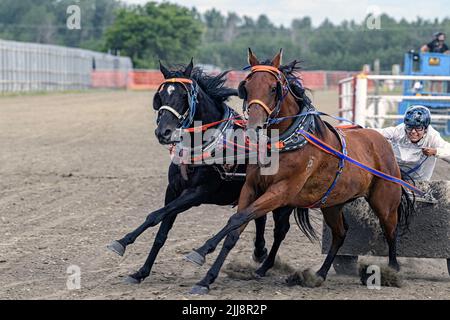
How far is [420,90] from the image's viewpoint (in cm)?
1903

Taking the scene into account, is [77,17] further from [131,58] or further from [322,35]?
[322,35]

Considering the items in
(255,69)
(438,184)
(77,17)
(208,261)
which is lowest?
(208,261)

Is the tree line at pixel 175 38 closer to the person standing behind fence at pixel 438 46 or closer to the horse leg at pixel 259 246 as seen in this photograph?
the person standing behind fence at pixel 438 46

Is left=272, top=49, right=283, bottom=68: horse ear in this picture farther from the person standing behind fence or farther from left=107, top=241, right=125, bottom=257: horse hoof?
the person standing behind fence

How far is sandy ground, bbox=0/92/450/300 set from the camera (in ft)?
20.7

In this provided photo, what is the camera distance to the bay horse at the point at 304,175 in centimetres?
592

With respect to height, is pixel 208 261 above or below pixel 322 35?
below

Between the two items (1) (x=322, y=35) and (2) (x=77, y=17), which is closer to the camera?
(2) (x=77, y=17)

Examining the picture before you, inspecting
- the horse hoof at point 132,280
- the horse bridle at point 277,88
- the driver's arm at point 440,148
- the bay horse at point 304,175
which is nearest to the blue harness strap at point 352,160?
the bay horse at point 304,175

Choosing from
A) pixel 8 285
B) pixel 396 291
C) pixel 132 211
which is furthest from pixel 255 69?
pixel 132 211

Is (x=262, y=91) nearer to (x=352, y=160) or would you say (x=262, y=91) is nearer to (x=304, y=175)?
(x=304, y=175)

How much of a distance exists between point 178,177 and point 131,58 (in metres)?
61.4

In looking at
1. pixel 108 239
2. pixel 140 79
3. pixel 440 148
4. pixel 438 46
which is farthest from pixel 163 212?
pixel 140 79
